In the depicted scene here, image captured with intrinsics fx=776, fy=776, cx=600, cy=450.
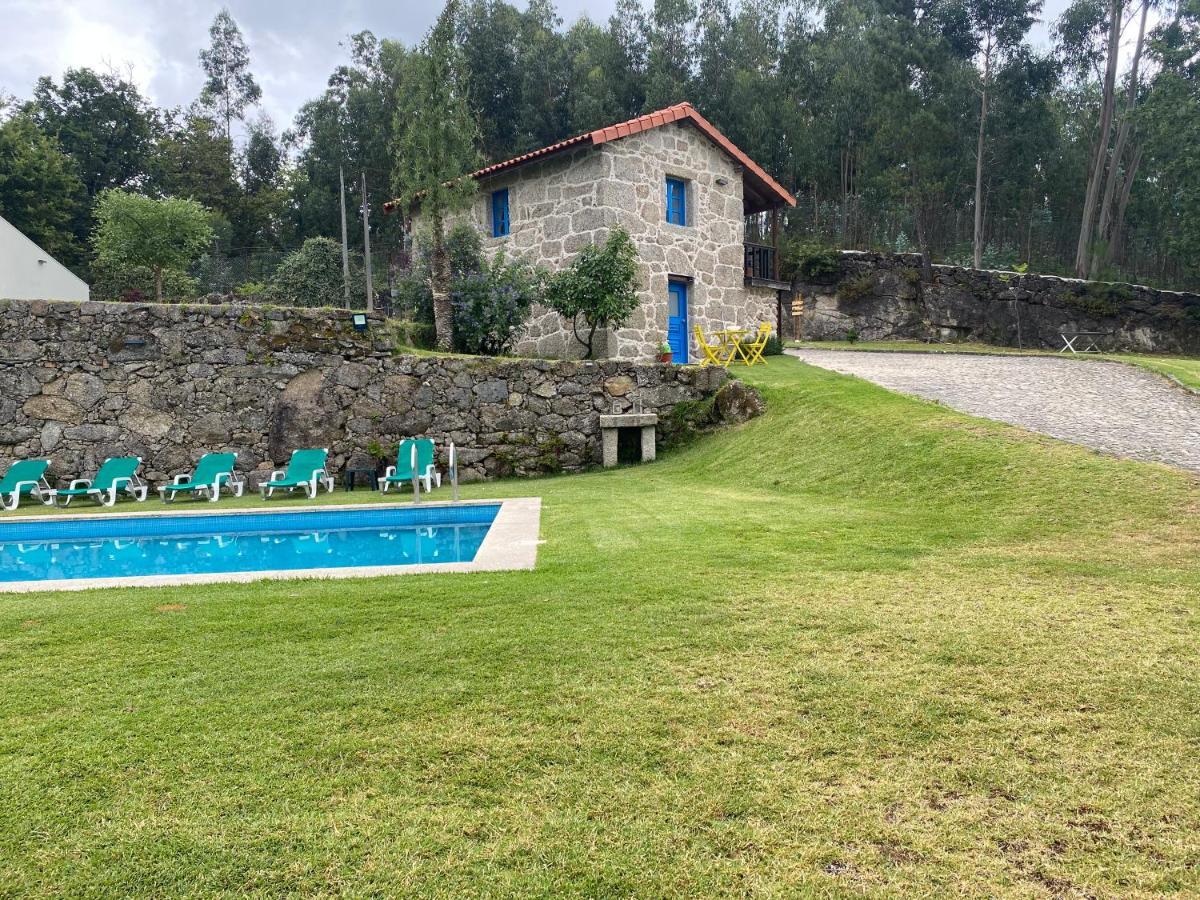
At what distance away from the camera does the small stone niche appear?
45.1 ft

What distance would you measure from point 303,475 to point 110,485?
3005 millimetres

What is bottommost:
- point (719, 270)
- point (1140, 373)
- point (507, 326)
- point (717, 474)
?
point (717, 474)

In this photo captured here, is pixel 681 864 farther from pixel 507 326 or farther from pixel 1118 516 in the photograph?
pixel 507 326

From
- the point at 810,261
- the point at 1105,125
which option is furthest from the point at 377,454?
the point at 1105,125

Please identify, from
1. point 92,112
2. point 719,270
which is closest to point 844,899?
point 719,270

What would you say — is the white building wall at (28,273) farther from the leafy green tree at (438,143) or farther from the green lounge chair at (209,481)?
the leafy green tree at (438,143)

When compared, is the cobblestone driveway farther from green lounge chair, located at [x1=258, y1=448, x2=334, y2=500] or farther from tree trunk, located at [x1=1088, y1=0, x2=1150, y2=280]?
tree trunk, located at [x1=1088, y1=0, x2=1150, y2=280]

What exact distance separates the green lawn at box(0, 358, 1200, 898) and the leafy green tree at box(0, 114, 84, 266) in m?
33.9

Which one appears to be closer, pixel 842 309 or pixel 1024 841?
pixel 1024 841

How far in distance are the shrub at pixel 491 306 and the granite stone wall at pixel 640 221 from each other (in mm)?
2068

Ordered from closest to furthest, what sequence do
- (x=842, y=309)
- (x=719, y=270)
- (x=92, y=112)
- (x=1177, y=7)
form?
(x=719, y=270) < (x=842, y=309) < (x=1177, y=7) < (x=92, y=112)

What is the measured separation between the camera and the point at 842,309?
26812mm

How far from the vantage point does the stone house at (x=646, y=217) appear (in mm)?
17078

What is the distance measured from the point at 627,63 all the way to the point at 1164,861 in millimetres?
34253
